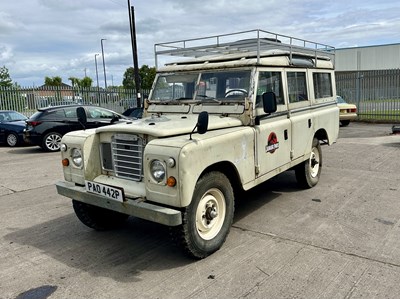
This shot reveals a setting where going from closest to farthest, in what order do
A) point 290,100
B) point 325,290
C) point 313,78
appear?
point 325,290
point 290,100
point 313,78

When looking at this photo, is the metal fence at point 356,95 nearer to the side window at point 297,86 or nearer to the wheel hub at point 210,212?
the side window at point 297,86

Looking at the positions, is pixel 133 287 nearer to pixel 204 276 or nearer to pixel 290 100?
pixel 204 276

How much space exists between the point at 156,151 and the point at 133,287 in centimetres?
130

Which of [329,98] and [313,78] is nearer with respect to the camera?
[313,78]

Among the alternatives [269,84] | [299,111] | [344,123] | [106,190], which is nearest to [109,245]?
[106,190]

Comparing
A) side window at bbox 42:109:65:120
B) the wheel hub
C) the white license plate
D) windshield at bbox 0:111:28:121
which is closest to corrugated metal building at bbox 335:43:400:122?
side window at bbox 42:109:65:120

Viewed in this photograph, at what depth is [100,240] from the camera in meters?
4.61

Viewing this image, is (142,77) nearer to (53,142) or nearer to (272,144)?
(53,142)

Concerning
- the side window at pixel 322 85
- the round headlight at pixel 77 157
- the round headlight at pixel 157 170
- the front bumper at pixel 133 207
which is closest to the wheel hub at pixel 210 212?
the front bumper at pixel 133 207

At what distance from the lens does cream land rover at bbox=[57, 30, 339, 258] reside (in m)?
3.64


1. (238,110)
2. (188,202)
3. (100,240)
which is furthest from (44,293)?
(238,110)

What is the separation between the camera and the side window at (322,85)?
262 inches

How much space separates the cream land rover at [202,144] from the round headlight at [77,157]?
0.04 feet

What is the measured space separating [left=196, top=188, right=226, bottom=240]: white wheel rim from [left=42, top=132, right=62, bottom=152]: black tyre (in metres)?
9.80
